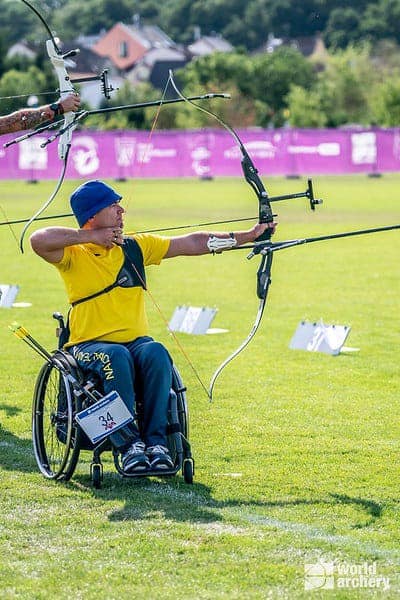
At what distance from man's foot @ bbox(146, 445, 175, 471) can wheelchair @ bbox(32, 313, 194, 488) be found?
27 millimetres

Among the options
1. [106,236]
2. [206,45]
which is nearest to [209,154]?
[106,236]

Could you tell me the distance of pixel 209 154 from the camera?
41.2 metres

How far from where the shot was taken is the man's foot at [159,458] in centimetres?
600

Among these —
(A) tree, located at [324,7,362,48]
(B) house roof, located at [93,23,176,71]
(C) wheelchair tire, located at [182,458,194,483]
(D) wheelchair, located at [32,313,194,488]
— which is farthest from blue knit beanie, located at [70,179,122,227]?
(B) house roof, located at [93,23,176,71]

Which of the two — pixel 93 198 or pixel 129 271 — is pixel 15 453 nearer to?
pixel 129 271

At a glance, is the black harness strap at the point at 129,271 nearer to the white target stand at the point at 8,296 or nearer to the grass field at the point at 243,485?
the grass field at the point at 243,485

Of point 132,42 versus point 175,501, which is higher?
point 132,42

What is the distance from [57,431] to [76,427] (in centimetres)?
38

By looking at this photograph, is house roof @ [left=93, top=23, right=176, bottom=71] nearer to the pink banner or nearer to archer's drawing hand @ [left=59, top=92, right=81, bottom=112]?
the pink banner

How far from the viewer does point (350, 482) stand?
624 cm

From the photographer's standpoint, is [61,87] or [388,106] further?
[388,106]

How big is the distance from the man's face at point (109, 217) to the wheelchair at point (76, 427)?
64 centimetres

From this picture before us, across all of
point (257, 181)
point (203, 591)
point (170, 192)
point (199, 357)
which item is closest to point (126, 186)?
point (170, 192)

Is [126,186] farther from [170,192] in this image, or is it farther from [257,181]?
[257,181]
